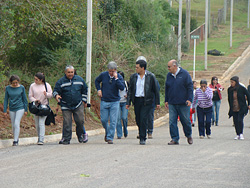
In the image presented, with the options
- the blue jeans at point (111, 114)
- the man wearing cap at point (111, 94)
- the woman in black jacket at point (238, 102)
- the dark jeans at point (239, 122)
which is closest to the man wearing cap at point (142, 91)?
the man wearing cap at point (111, 94)

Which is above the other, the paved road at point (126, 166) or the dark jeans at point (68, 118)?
the dark jeans at point (68, 118)

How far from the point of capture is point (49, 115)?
43.4 feet

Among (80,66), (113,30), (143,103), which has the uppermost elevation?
(113,30)

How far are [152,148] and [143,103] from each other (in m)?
1.23

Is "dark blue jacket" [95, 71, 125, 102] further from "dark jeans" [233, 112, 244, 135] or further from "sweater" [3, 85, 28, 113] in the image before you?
"dark jeans" [233, 112, 244, 135]

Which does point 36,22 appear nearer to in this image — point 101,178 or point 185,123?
point 185,123

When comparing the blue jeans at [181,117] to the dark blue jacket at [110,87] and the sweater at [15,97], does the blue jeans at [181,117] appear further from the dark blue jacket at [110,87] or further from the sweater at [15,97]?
the sweater at [15,97]

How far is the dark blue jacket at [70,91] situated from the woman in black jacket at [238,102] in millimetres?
4788

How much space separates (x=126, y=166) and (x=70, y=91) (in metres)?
3.91

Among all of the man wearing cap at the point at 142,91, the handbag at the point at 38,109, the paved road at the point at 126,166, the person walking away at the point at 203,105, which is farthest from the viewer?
the person walking away at the point at 203,105

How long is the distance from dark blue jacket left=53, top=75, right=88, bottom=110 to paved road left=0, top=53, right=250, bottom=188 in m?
1.06

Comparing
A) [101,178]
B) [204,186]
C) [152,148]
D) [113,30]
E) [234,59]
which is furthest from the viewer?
[234,59]

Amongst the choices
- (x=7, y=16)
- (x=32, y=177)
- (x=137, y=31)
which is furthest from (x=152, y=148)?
(x=137, y=31)

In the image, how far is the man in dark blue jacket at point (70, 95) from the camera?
12.4m
